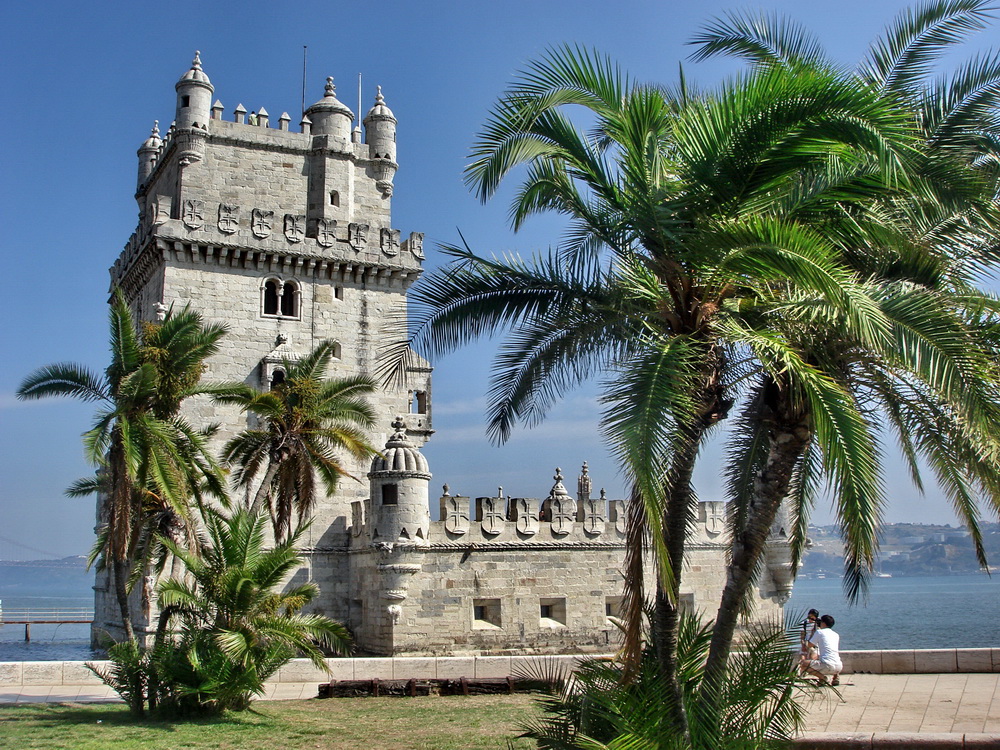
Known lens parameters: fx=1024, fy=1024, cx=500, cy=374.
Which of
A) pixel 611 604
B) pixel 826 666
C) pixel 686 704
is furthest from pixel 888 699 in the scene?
pixel 611 604

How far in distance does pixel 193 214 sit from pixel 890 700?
20.2 meters

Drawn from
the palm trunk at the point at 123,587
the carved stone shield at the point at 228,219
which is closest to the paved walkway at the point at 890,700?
the palm trunk at the point at 123,587

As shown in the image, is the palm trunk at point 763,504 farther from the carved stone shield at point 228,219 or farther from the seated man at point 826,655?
the carved stone shield at point 228,219

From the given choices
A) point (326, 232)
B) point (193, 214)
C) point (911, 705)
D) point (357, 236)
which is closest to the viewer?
point (911, 705)

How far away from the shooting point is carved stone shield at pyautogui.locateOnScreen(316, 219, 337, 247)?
27969mm

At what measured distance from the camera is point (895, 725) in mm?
12883

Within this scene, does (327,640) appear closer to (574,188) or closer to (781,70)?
(574,188)

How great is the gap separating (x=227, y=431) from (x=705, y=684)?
18523 mm

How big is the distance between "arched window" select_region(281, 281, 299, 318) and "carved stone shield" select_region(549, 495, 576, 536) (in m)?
8.72

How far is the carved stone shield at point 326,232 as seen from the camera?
27969 millimetres

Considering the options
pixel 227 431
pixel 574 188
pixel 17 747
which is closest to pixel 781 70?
pixel 574 188

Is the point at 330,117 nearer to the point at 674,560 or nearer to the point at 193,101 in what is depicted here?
the point at 193,101

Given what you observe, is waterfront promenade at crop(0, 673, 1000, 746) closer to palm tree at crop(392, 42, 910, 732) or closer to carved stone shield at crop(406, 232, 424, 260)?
palm tree at crop(392, 42, 910, 732)

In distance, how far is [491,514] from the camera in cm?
2409
